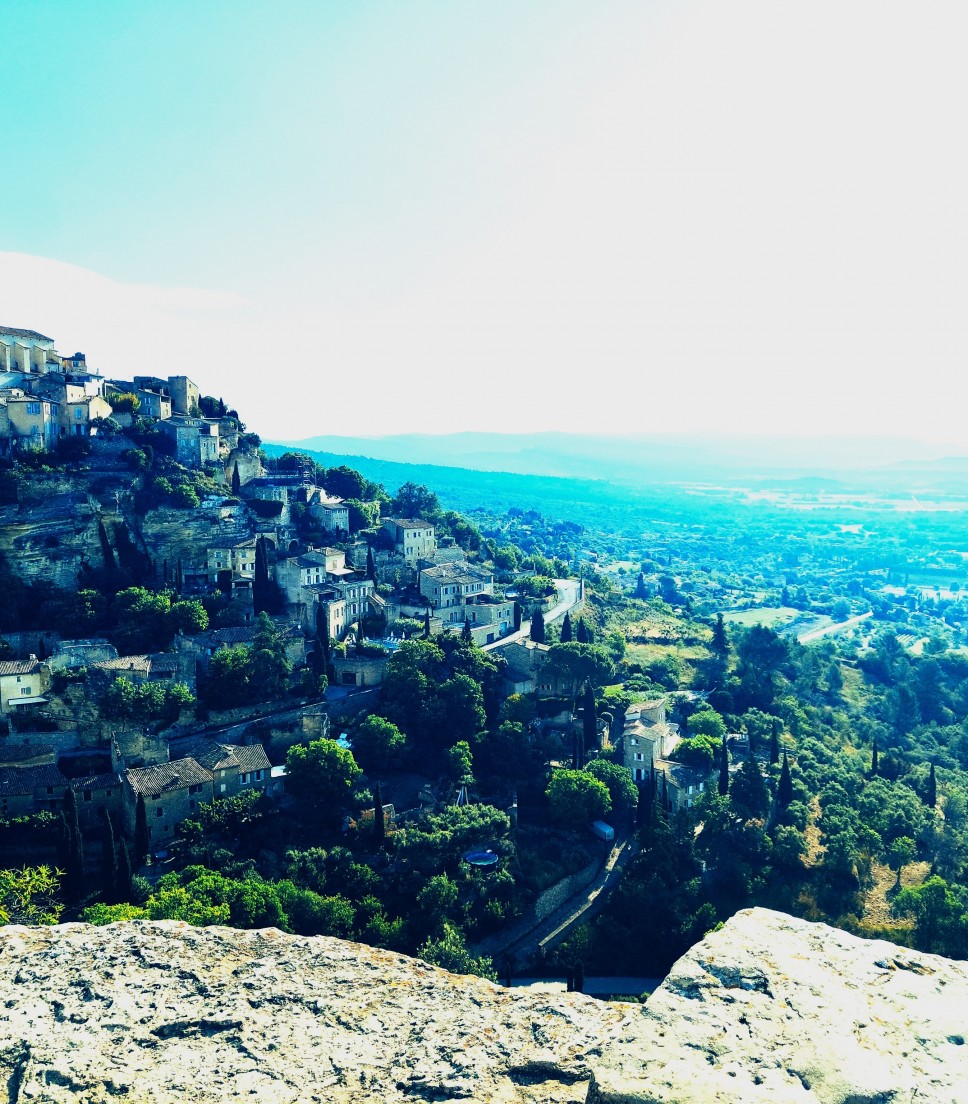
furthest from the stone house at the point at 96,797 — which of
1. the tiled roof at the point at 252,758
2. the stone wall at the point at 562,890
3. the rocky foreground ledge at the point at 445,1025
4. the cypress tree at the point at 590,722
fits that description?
the rocky foreground ledge at the point at 445,1025

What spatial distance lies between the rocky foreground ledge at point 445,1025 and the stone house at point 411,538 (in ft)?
153

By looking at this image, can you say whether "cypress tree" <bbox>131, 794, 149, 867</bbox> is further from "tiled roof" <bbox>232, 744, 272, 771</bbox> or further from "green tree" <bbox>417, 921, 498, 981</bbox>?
"green tree" <bbox>417, 921, 498, 981</bbox>

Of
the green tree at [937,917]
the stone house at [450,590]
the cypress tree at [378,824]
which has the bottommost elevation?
the green tree at [937,917]

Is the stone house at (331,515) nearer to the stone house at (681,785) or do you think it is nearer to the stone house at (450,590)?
the stone house at (450,590)

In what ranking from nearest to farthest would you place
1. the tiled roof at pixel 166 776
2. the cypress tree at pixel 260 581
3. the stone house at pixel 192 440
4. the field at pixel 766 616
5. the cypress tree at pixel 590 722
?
the tiled roof at pixel 166 776 → the cypress tree at pixel 590 722 → the cypress tree at pixel 260 581 → the stone house at pixel 192 440 → the field at pixel 766 616

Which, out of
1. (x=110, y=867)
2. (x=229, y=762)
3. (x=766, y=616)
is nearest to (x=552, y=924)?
(x=229, y=762)

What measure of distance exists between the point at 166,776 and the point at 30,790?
515cm

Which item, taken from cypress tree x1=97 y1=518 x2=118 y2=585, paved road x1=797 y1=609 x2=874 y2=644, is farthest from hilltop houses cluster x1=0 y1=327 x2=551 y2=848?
paved road x1=797 y1=609 x2=874 y2=644

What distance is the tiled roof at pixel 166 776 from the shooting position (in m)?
32.8

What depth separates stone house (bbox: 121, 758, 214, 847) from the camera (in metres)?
32.8

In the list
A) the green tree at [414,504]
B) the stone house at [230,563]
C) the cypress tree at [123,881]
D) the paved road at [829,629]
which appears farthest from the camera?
the paved road at [829,629]

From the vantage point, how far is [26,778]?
32969mm

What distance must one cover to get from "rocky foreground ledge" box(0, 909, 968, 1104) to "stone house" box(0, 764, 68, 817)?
26529 mm

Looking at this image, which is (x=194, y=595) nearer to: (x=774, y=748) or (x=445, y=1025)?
(x=774, y=748)
